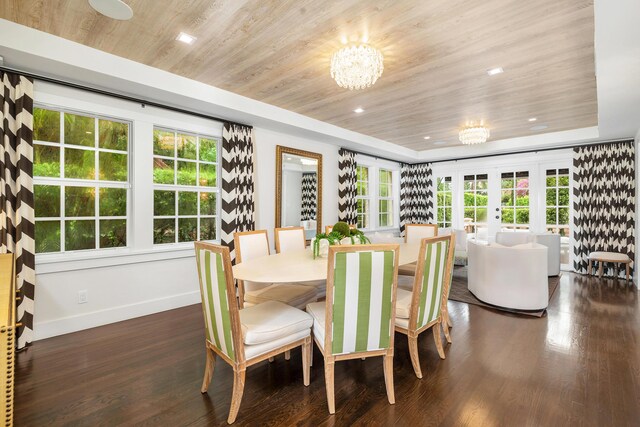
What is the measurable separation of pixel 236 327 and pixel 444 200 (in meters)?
6.72

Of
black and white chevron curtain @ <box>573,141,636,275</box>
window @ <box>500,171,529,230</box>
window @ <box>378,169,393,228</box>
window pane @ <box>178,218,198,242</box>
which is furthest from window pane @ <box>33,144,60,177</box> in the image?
black and white chevron curtain @ <box>573,141,636,275</box>

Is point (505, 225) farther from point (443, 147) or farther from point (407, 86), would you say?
point (407, 86)

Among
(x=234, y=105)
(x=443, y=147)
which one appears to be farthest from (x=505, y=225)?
(x=234, y=105)

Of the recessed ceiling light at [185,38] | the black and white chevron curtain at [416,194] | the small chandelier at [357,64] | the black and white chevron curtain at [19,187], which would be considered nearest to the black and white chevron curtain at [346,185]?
the black and white chevron curtain at [416,194]

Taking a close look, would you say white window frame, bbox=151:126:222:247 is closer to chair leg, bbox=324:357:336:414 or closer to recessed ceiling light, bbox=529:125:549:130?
chair leg, bbox=324:357:336:414

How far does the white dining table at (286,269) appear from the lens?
1.98m

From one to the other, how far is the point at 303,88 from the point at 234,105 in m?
0.84

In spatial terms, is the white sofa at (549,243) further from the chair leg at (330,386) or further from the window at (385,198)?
the chair leg at (330,386)

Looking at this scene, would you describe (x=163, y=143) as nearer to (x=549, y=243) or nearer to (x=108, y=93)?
(x=108, y=93)

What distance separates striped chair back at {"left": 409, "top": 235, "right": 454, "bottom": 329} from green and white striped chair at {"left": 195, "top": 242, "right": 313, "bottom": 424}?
0.75 m

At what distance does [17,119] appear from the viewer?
8.86 ft

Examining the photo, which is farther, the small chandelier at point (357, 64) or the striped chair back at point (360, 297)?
the small chandelier at point (357, 64)

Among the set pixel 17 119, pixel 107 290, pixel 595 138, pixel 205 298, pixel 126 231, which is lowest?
pixel 107 290

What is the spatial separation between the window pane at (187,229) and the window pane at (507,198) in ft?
19.5
